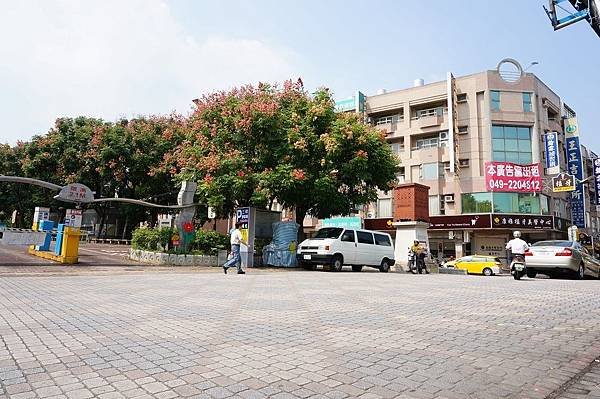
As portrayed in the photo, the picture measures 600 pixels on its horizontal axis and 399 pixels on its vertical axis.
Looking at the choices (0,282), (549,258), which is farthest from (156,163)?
(549,258)

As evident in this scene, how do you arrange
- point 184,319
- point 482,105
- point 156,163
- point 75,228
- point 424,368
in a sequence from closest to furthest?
point 424,368 < point 184,319 < point 75,228 < point 156,163 < point 482,105

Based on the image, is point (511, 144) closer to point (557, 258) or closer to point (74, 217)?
point (557, 258)

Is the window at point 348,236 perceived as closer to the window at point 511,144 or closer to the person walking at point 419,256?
the person walking at point 419,256

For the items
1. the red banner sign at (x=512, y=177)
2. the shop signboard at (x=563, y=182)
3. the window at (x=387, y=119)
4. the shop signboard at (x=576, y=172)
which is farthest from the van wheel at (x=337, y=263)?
the shop signboard at (x=576, y=172)

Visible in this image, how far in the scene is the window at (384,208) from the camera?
41.3 meters

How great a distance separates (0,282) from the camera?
10.1m

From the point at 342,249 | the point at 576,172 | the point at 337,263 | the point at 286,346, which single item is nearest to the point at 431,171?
the point at 576,172

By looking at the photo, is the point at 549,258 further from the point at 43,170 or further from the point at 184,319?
the point at 43,170

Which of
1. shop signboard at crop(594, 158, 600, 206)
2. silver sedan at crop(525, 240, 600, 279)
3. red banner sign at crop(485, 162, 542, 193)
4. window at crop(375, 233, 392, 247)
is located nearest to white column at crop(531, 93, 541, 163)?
red banner sign at crop(485, 162, 542, 193)

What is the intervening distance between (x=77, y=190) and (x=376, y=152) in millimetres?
13243

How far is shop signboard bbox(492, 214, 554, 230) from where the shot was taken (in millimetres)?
35094

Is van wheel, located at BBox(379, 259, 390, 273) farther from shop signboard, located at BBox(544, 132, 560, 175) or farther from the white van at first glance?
shop signboard, located at BBox(544, 132, 560, 175)

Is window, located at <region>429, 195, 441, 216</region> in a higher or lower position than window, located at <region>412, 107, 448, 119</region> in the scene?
lower

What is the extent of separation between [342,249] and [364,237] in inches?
72.0
